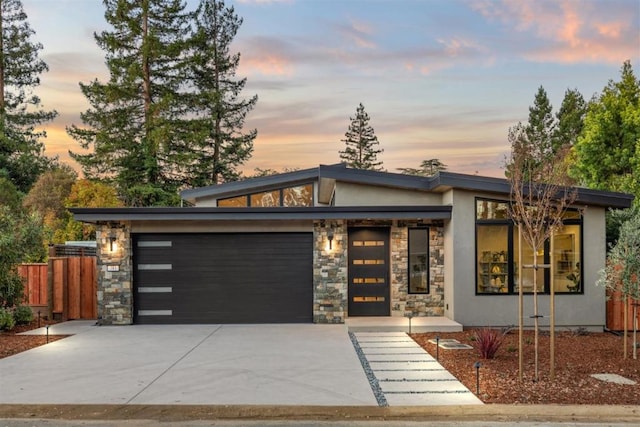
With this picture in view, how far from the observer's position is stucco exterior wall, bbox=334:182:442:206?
1228cm

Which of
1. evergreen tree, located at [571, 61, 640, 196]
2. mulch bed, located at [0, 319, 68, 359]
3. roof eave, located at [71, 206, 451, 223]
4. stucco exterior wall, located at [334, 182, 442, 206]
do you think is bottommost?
mulch bed, located at [0, 319, 68, 359]

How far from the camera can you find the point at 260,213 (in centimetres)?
1161

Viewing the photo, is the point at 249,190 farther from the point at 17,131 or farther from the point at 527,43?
the point at 17,131

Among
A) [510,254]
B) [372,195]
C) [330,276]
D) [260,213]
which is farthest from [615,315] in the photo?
[260,213]

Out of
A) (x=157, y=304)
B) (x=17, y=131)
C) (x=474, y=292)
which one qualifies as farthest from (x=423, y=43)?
(x=17, y=131)

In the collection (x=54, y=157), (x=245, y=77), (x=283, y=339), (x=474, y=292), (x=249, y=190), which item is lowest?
(x=283, y=339)

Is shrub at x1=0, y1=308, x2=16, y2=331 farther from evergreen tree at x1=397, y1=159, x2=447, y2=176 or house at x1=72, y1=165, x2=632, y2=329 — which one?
evergreen tree at x1=397, y1=159, x2=447, y2=176

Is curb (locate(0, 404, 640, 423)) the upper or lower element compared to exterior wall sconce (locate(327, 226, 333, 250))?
lower

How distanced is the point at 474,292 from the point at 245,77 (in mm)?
Answer: 21282

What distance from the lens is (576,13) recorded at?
13836mm

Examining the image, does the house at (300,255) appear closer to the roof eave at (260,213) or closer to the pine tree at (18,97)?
the roof eave at (260,213)

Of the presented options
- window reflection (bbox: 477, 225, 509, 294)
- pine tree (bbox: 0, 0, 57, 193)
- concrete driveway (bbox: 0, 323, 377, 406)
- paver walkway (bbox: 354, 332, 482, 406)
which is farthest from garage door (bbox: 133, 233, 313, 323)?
A: pine tree (bbox: 0, 0, 57, 193)

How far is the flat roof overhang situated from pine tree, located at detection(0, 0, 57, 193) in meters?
17.8

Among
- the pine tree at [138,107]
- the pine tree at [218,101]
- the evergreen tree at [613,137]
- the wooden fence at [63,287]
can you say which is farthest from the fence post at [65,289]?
the evergreen tree at [613,137]
